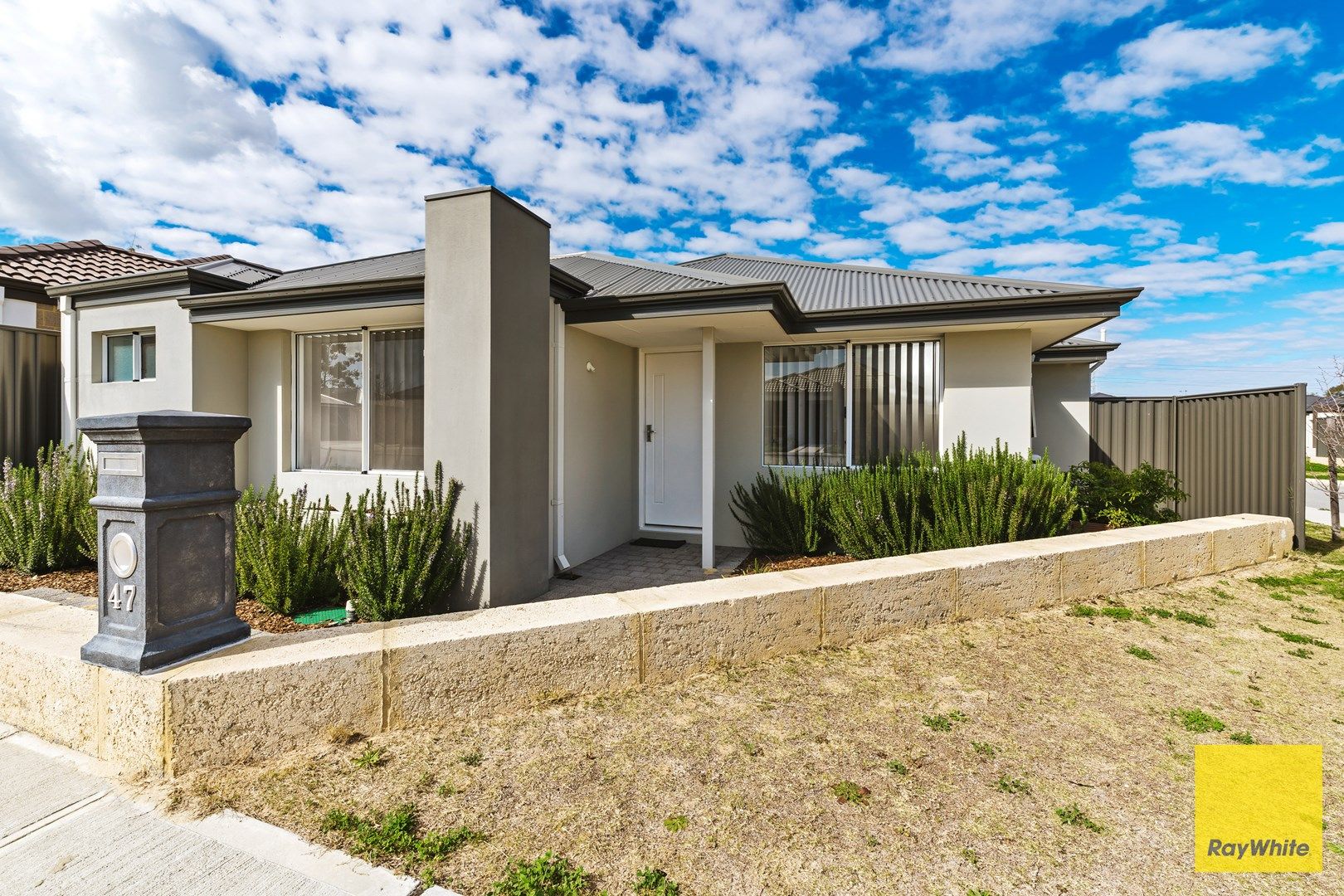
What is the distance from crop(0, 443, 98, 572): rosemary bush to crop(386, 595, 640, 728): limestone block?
4948 millimetres

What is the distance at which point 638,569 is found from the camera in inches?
248

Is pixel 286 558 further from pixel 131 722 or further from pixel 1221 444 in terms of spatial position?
pixel 1221 444

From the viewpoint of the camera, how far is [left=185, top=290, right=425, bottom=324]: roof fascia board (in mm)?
5320

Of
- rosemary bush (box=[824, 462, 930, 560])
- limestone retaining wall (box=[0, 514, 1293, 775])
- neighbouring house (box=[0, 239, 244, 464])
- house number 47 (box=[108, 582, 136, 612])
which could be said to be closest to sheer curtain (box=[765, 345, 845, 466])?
rosemary bush (box=[824, 462, 930, 560])

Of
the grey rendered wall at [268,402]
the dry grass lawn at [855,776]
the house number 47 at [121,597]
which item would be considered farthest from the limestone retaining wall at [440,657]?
the grey rendered wall at [268,402]

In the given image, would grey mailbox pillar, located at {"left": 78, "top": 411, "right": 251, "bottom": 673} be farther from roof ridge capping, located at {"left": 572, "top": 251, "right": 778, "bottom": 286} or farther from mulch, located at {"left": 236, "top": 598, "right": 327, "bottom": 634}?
roof ridge capping, located at {"left": 572, "top": 251, "right": 778, "bottom": 286}

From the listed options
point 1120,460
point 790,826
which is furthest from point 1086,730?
point 1120,460

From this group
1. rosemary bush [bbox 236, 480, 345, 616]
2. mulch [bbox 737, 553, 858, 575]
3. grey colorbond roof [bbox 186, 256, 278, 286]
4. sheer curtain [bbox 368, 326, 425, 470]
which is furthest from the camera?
grey colorbond roof [bbox 186, 256, 278, 286]

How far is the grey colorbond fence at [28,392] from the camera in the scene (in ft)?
23.4

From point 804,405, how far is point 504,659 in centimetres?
534

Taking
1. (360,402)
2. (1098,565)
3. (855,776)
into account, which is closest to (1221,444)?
(1098,565)

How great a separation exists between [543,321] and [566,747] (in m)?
3.75

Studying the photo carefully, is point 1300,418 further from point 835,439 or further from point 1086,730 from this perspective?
point 1086,730

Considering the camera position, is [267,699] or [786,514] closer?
[267,699]
